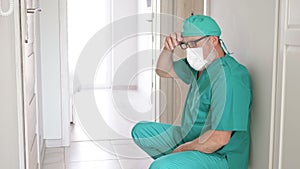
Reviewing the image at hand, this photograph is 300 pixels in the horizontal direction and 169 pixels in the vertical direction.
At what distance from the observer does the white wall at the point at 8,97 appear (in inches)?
58.6

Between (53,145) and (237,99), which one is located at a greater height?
(237,99)

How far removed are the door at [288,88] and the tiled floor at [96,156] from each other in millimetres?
1449

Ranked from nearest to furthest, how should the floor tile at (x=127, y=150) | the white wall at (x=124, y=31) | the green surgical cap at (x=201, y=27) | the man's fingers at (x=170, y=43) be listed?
the green surgical cap at (x=201, y=27) < the man's fingers at (x=170, y=43) < the floor tile at (x=127, y=150) < the white wall at (x=124, y=31)

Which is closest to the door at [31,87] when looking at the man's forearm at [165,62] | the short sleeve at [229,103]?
the man's forearm at [165,62]

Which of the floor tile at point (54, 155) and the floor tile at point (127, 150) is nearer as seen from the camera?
the floor tile at point (54, 155)

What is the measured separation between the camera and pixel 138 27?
507 centimetres

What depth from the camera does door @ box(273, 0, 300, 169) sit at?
1277 mm

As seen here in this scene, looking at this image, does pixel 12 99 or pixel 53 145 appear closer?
pixel 12 99

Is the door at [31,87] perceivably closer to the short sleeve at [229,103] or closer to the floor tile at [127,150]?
the floor tile at [127,150]

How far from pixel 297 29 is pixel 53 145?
2398mm

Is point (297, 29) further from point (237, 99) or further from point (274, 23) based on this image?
point (237, 99)

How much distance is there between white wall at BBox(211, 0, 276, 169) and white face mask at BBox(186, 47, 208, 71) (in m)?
0.20

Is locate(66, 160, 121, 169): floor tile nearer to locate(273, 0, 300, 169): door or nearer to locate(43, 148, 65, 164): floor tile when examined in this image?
locate(43, 148, 65, 164): floor tile

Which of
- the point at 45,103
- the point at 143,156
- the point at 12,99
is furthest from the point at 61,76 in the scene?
the point at 12,99
